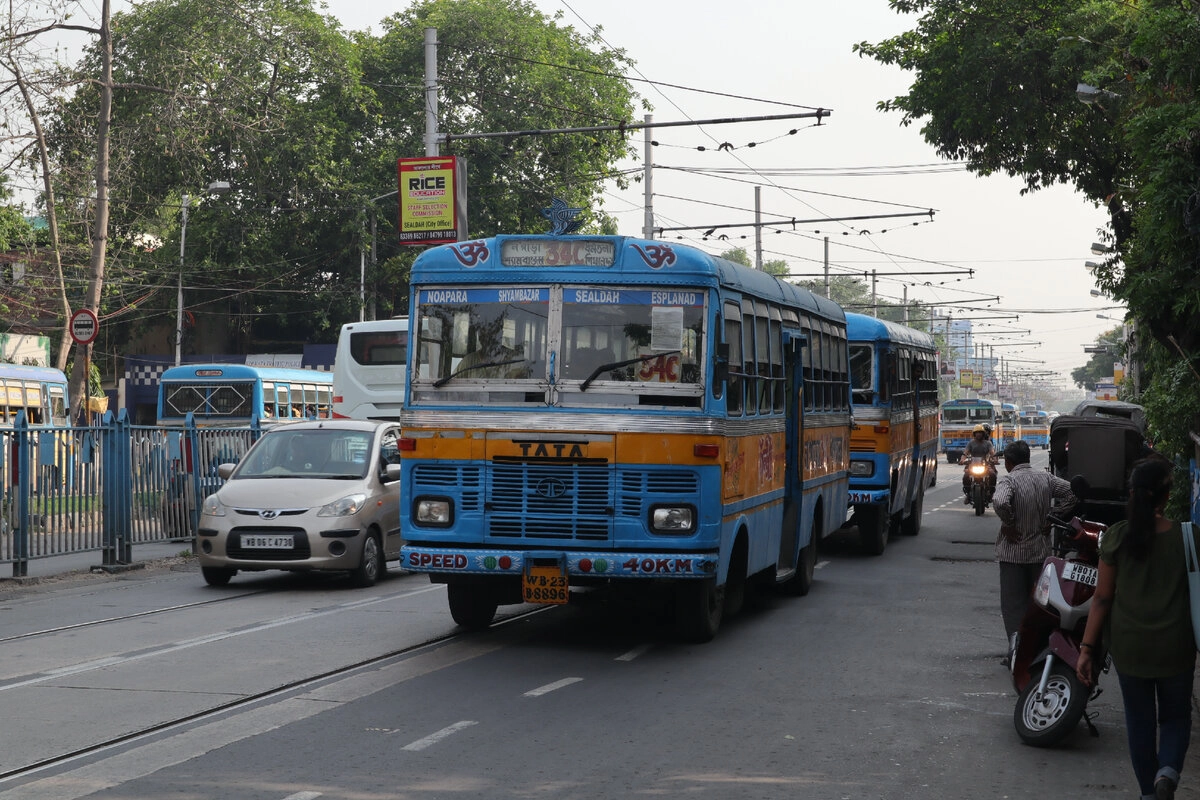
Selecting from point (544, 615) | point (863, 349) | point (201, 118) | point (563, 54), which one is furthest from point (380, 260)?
point (544, 615)

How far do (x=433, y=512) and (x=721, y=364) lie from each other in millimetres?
2315

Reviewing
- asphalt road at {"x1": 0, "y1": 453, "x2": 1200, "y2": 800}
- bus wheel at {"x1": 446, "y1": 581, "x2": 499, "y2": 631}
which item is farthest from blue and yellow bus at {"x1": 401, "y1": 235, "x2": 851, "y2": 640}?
asphalt road at {"x1": 0, "y1": 453, "x2": 1200, "y2": 800}

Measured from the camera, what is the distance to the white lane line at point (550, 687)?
29.2 feet

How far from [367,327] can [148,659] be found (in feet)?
54.5

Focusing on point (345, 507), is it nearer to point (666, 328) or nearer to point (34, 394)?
point (666, 328)

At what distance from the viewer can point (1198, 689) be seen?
9750 mm

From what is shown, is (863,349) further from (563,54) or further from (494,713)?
(563,54)

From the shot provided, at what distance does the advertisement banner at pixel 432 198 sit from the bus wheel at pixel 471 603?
49.3 ft

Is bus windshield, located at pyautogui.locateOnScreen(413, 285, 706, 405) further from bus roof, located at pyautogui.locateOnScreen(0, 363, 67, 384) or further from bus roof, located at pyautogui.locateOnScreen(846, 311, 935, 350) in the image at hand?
bus roof, located at pyautogui.locateOnScreen(0, 363, 67, 384)

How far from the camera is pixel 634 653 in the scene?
34.8 ft

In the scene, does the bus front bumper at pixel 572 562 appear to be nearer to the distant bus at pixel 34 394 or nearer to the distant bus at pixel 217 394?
the distant bus at pixel 217 394

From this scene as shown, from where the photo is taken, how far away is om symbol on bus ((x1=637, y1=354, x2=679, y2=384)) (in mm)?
10344

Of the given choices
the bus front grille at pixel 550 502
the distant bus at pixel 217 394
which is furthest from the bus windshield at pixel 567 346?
the distant bus at pixel 217 394

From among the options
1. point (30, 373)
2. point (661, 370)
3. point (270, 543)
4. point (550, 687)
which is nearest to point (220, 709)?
point (550, 687)
